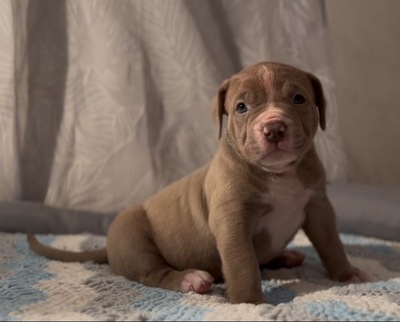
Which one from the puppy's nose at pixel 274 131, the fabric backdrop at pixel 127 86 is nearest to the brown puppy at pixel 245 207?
the puppy's nose at pixel 274 131

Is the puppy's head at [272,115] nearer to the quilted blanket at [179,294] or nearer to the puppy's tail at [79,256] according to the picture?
the quilted blanket at [179,294]

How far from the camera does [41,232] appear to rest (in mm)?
2777

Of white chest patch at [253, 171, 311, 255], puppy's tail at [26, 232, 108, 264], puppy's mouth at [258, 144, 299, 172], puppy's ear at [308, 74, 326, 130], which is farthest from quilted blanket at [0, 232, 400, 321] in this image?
puppy's ear at [308, 74, 326, 130]

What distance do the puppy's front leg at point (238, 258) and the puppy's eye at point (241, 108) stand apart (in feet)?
1.04

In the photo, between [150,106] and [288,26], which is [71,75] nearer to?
[150,106]

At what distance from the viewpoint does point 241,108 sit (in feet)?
5.93

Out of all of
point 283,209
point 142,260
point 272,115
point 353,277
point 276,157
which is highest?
point 272,115

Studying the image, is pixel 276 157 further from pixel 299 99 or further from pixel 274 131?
pixel 299 99

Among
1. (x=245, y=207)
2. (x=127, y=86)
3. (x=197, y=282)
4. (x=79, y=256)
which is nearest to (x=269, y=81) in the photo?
(x=245, y=207)

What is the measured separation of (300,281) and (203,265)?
335 mm

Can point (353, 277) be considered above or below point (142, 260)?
below

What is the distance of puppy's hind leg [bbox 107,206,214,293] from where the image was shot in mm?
1866

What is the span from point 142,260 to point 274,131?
692 mm

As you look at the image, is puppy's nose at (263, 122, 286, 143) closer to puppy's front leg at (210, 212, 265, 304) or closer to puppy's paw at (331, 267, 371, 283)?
puppy's front leg at (210, 212, 265, 304)
